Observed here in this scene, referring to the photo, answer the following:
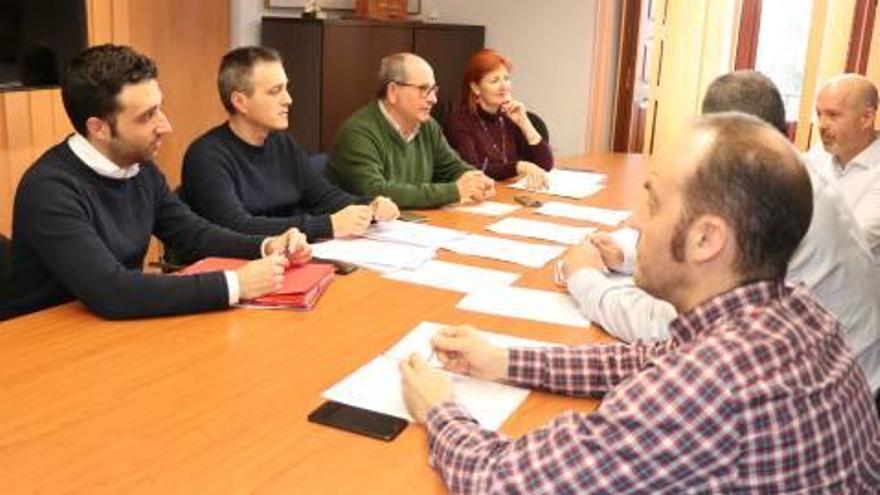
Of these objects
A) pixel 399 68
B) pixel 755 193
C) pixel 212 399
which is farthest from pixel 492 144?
pixel 755 193

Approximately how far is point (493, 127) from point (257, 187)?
4.79 ft

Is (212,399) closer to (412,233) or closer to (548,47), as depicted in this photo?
(412,233)

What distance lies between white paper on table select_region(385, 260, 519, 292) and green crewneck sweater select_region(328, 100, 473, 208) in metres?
0.75

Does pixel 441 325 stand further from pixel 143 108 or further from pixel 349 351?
pixel 143 108

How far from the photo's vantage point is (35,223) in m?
1.82

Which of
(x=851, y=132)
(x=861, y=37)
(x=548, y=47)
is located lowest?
(x=851, y=132)

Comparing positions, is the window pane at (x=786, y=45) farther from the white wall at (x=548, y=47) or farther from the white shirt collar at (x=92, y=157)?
the white shirt collar at (x=92, y=157)

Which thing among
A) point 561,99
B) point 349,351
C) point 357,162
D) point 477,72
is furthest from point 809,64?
point 349,351

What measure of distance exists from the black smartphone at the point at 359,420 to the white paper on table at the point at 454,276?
0.71 metres

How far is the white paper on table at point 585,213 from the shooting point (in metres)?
2.92

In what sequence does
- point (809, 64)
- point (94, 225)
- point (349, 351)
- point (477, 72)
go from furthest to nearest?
point (809, 64) → point (477, 72) → point (94, 225) → point (349, 351)

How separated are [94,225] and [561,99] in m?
4.23

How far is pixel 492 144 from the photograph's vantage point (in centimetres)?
381

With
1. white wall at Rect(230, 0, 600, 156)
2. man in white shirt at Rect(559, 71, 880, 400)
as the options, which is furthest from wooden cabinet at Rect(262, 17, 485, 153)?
man in white shirt at Rect(559, 71, 880, 400)
